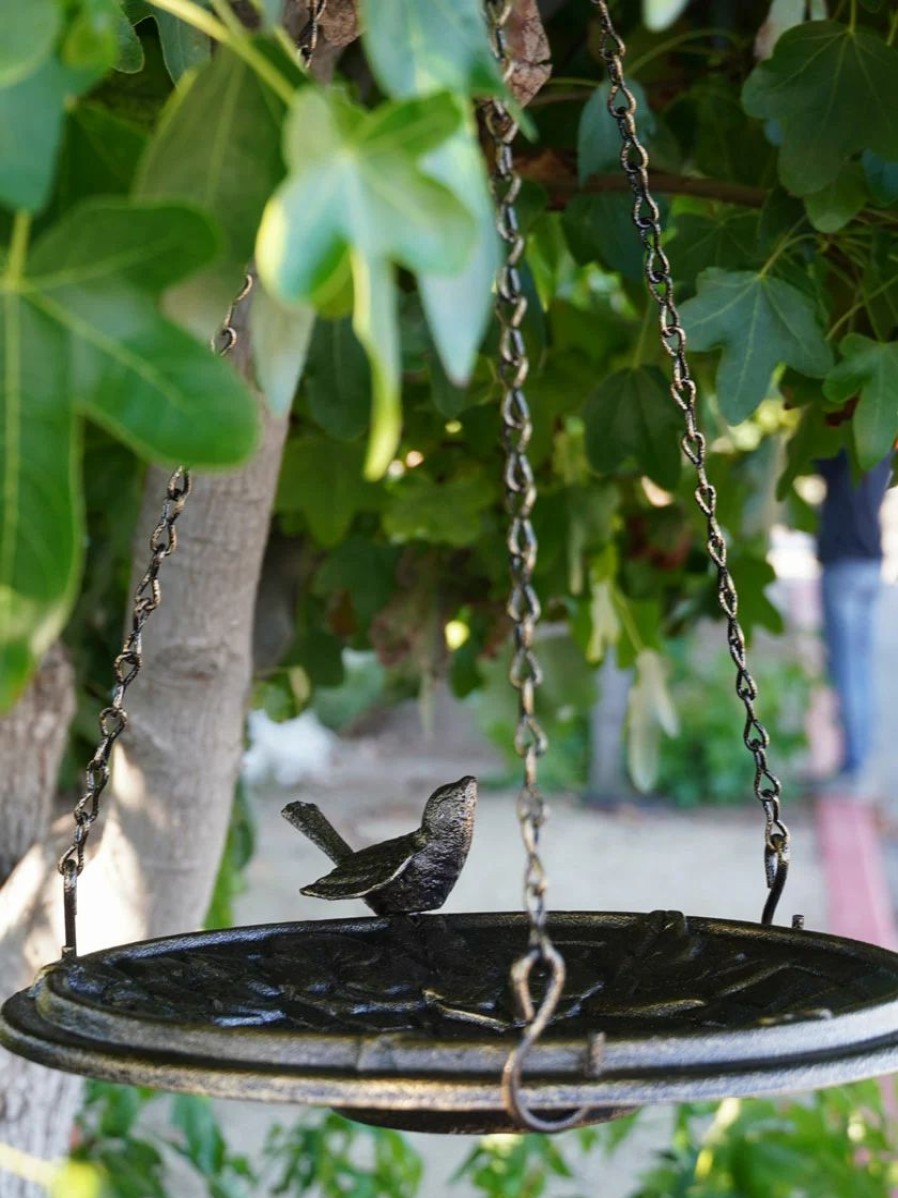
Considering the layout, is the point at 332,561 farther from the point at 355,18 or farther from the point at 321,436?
the point at 355,18

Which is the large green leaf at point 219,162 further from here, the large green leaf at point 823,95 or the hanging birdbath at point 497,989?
the large green leaf at point 823,95

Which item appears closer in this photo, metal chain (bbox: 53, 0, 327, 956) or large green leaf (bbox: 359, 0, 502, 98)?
large green leaf (bbox: 359, 0, 502, 98)

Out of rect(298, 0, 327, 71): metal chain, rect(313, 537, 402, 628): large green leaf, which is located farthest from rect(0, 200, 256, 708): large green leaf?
rect(313, 537, 402, 628): large green leaf

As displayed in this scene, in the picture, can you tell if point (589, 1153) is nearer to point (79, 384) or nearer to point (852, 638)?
point (79, 384)

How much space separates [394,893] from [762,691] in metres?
5.72

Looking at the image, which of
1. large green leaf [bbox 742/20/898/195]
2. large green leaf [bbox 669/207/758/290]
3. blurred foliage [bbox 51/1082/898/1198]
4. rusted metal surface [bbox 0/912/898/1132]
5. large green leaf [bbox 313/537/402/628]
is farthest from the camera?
blurred foliage [bbox 51/1082/898/1198]

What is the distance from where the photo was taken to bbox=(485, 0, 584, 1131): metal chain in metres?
0.66

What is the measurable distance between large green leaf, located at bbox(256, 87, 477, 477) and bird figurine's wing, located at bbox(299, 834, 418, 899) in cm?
67

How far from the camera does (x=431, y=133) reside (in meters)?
0.47

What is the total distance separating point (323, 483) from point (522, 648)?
111 cm

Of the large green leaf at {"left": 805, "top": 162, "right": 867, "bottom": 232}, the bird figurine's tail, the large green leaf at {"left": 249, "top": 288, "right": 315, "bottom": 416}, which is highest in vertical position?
the large green leaf at {"left": 805, "top": 162, "right": 867, "bottom": 232}

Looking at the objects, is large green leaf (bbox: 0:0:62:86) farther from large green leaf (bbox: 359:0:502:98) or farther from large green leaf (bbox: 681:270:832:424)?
large green leaf (bbox: 681:270:832:424)

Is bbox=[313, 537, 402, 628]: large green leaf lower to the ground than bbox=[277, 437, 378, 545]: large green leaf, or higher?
lower

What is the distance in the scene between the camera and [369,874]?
110cm
